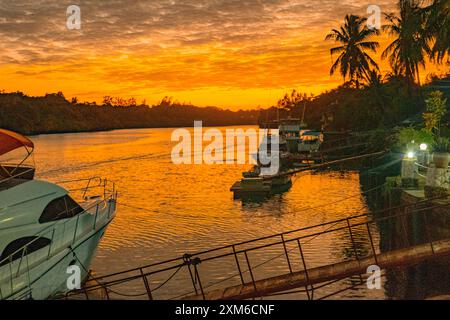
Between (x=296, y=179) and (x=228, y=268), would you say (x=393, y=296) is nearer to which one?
(x=228, y=268)

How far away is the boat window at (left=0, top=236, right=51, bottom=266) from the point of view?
1598cm

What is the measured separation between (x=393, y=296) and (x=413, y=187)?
973cm

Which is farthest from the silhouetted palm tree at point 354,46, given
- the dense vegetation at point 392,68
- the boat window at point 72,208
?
the boat window at point 72,208

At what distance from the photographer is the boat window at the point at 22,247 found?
1598 cm

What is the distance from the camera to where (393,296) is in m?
20.7

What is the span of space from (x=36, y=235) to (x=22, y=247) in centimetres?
124

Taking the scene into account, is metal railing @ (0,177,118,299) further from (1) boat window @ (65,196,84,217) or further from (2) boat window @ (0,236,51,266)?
(1) boat window @ (65,196,84,217)

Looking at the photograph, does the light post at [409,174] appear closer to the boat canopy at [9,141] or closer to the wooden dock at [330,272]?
the wooden dock at [330,272]

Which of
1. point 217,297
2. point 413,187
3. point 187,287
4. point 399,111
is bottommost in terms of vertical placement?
point 187,287

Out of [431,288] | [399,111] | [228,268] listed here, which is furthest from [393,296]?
[399,111]

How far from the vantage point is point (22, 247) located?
51.4 ft

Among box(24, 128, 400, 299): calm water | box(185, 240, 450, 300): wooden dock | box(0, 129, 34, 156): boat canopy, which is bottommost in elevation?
box(24, 128, 400, 299): calm water

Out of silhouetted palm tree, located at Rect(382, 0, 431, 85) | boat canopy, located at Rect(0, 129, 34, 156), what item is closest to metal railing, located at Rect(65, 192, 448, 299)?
boat canopy, located at Rect(0, 129, 34, 156)
